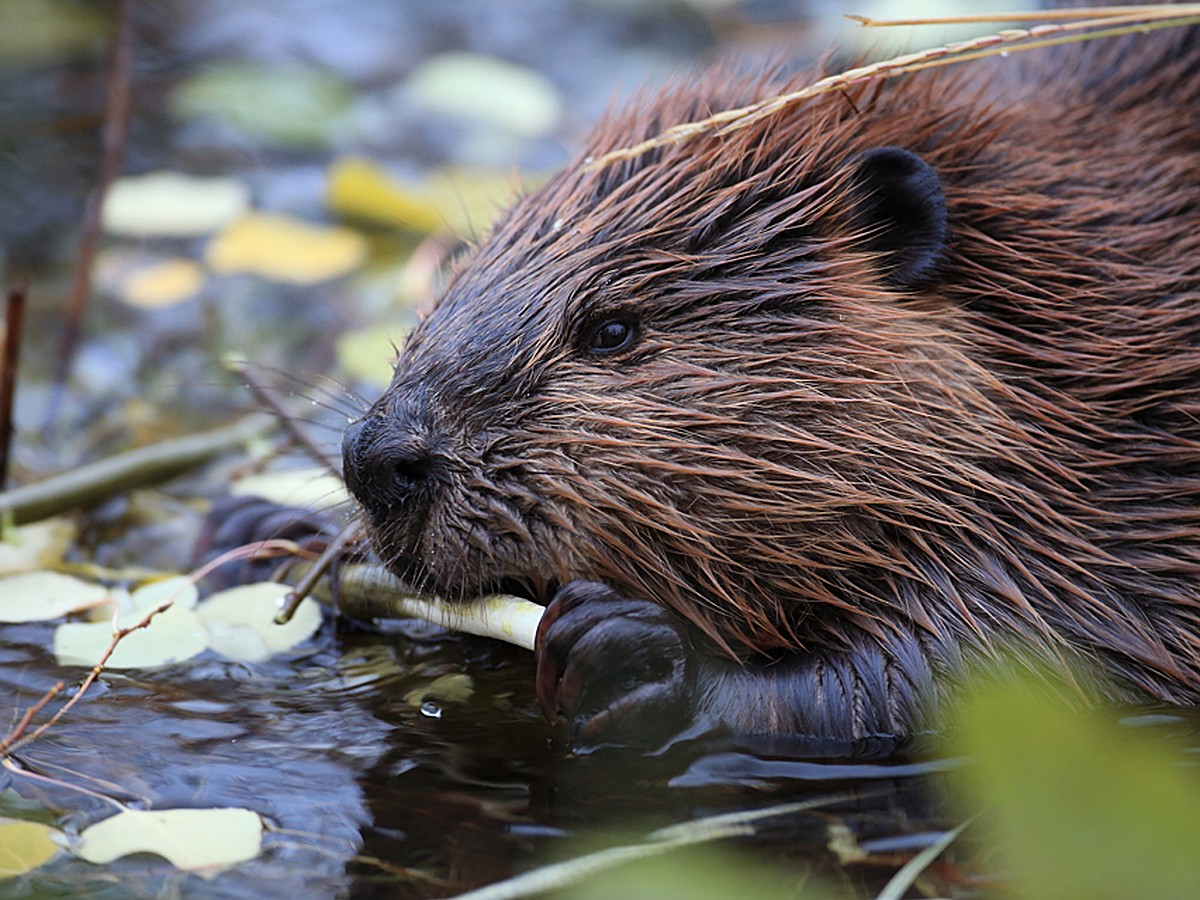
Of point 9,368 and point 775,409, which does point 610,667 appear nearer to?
point 775,409

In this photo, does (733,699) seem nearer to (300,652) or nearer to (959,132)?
(300,652)

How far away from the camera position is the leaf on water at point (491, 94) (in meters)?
5.52

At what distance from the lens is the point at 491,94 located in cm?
564

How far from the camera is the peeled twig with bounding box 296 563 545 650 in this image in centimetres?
217

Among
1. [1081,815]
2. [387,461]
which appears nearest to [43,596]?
[387,461]

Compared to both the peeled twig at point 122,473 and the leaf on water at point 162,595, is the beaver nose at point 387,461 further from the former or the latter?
the peeled twig at point 122,473

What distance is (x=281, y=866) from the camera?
1764 millimetres

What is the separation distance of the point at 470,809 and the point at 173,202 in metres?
3.30

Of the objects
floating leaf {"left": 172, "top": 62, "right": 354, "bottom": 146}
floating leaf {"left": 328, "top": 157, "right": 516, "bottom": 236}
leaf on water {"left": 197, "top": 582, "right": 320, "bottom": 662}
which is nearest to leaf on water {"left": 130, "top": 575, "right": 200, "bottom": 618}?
leaf on water {"left": 197, "top": 582, "right": 320, "bottom": 662}

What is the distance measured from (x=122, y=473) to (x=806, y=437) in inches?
69.3

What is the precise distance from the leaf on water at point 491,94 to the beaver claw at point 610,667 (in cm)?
368

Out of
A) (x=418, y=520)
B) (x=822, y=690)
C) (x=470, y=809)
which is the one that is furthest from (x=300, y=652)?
(x=822, y=690)

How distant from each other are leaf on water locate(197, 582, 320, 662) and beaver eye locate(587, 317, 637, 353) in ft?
2.56

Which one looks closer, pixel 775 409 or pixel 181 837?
pixel 181 837
